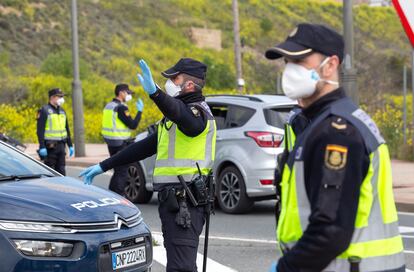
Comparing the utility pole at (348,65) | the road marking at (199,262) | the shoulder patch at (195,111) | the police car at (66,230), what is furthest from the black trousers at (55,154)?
the shoulder patch at (195,111)

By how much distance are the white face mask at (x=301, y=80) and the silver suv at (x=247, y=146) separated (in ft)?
28.1

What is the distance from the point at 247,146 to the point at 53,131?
3291mm

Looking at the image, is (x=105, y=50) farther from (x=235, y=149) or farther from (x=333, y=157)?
(x=333, y=157)

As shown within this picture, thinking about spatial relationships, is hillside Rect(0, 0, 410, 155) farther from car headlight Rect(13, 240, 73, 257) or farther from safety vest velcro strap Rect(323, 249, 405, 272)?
safety vest velcro strap Rect(323, 249, 405, 272)

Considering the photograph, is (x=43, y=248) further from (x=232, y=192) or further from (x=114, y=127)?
(x=114, y=127)

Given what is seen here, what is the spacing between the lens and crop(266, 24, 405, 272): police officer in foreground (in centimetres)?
328

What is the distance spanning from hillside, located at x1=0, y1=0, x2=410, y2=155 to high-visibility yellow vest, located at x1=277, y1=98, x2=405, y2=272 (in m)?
27.3

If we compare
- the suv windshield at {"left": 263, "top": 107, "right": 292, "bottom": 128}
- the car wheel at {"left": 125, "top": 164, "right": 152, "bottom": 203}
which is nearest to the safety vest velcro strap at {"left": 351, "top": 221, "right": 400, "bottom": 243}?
the suv windshield at {"left": 263, "top": 107, "right": 292, "bottom": 128}

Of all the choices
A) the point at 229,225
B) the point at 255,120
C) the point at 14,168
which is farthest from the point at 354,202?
the point at 255,120

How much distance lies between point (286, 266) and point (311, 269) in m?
0.10

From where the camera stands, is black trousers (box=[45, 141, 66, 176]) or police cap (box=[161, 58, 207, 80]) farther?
black trousers (box=[45, 141, 66, 176])

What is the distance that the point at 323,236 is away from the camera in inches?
129

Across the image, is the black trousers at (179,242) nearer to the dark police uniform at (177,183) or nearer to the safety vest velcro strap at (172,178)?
the dark police uniform at (177,183)

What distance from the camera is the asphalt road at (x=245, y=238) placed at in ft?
29.4
